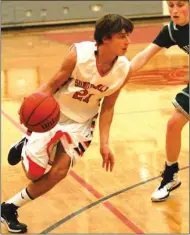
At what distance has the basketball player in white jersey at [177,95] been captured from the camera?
14.4ft

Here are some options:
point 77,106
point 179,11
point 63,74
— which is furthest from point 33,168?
point 179,11

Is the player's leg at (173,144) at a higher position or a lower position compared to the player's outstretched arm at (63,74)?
lower

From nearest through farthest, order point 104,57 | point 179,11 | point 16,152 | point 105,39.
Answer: point 105,39
point 104,57
point 179,11
point 16,152

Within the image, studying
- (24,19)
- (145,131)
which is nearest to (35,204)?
(145,131)

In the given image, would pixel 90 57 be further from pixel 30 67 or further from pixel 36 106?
pixel 30 67

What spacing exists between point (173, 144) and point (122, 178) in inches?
30.3

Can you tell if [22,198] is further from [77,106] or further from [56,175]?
[77,106]

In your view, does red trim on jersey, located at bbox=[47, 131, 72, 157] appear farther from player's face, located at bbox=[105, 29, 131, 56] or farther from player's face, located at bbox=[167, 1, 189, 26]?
player's face, located at bbox=[167, 1, 189, 26]

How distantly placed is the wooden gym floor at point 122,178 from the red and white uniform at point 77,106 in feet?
1.82

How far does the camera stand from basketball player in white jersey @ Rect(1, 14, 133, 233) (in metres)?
3.92

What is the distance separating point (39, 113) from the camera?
12.3 feet

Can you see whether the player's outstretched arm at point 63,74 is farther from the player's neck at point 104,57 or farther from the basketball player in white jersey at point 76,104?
the player's neck at point 104,57

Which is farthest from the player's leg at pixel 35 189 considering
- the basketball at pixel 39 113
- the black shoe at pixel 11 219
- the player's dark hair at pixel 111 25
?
the player's dark hair at pixel 111 25

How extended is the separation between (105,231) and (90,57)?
1.24 metres
